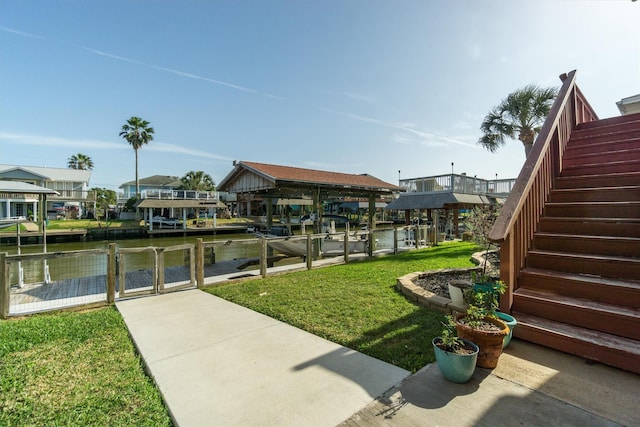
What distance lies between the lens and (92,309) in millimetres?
4930

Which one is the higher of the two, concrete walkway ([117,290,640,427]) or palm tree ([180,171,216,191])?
palm tree ([180,171,216,191])

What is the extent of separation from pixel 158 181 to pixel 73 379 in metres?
53.6

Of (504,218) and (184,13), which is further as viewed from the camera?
(184,13)

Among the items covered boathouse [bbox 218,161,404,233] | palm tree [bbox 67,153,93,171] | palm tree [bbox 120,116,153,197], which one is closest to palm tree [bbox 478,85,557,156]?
covered boathouse [bbox 218,161,404,233]

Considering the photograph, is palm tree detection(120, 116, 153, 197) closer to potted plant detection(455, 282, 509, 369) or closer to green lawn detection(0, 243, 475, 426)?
green lawn detection(0, 243, 475, 426)

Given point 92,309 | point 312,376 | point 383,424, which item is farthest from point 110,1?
point 383,424

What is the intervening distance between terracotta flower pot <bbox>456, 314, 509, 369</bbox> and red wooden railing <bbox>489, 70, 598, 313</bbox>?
0.89 m

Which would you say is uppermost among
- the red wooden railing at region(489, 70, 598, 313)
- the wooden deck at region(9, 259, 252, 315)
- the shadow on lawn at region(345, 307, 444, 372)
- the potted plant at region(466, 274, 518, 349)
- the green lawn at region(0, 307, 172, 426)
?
the red wooden railing at region(489, 70, 598, 313)

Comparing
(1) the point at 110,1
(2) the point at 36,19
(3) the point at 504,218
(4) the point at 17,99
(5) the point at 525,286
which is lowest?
(5) the point at 525,286

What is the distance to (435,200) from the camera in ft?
48.5

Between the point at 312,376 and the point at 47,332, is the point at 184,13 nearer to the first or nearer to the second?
the point at 47,332

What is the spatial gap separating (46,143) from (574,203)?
32191mm

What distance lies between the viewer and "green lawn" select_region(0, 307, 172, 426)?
2.12 metres

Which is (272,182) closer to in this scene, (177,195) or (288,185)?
(288,185)
